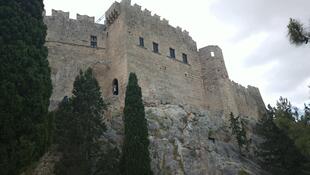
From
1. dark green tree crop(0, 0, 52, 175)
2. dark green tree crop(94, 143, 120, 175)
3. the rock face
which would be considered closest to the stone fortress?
the rock face

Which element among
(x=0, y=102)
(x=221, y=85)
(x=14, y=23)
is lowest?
(x=0, y=102)

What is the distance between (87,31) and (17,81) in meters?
14.5

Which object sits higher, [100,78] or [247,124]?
[100,78]

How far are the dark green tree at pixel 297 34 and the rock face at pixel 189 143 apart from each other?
1156cm

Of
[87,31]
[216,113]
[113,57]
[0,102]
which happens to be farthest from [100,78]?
[0,102]

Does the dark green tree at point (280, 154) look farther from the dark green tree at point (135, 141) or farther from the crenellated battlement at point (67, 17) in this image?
the crenellated battlement at point (67, 17)

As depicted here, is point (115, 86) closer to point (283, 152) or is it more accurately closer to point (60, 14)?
point (60, 14)

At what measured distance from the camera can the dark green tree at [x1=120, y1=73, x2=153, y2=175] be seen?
16453 mm

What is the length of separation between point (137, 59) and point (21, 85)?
42.1ft

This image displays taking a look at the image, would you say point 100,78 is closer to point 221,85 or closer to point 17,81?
point 221,85

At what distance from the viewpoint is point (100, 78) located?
990 inches

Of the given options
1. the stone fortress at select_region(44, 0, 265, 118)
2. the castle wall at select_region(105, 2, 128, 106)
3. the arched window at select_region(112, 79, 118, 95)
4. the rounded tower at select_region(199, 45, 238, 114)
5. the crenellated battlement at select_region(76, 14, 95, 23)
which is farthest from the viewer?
the rounded tower at select_region(199, 45, 238, 114)

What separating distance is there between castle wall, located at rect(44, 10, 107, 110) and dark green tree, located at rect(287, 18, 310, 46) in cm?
1672

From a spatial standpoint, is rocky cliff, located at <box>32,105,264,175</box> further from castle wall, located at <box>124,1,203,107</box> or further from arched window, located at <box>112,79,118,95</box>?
arched window, located at <box>112,79,118,95</box>
